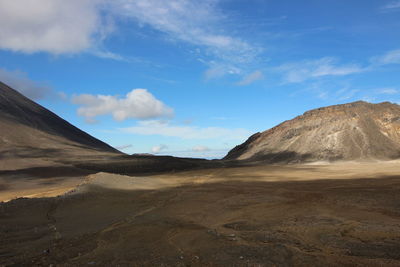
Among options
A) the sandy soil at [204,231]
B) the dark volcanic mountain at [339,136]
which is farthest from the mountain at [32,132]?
the sandy soil at [204,231]

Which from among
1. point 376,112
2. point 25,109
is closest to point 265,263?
point 376,112

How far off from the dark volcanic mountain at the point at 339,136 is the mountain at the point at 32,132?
1725 inches

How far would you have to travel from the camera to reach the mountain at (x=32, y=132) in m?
62.9

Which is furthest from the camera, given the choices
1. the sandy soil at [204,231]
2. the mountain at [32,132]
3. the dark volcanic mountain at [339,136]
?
the mountain at [32,132]

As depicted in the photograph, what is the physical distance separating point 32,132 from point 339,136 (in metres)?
69.6

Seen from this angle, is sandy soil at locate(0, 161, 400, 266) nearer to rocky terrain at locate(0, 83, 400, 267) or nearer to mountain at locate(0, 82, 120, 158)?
rocky terrain at locate(0, 83, 400, 267)

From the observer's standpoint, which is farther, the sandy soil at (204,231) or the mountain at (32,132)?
the mountain at (32,132)

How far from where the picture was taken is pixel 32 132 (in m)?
76.5

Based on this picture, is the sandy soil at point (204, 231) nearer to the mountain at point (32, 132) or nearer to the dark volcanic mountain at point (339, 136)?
the dark volcanic mountain at point (339, 136)

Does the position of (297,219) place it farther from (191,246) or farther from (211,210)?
(191,246)

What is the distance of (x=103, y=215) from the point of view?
13906mm

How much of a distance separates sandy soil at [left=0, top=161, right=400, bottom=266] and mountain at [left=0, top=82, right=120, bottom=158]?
4916cm

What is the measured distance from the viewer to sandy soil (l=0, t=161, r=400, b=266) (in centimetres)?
770

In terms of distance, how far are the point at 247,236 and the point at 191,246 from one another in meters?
1.96
